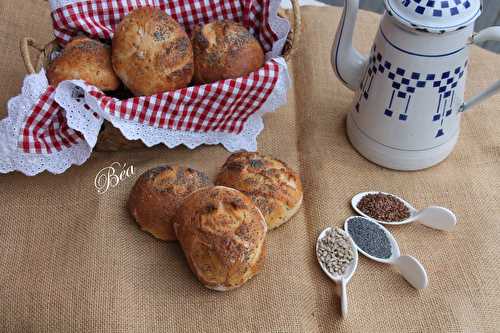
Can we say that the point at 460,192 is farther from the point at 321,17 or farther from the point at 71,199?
the point at 71,199

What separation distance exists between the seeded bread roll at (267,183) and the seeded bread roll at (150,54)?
0.22 meters

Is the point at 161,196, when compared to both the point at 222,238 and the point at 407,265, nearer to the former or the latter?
the point at 222,238

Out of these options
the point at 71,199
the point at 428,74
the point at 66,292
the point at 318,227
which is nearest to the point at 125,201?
the point at 71,199

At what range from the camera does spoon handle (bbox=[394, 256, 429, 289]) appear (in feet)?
3.22

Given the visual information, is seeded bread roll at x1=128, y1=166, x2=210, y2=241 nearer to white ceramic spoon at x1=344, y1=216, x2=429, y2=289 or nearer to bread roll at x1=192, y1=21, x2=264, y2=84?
bread roll at x1=192, y1=21, x2=264, y2=84

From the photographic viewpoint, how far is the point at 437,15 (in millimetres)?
927

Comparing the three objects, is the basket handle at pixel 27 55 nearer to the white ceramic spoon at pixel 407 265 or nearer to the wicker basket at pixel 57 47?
the wicker basket at pixel 57 47

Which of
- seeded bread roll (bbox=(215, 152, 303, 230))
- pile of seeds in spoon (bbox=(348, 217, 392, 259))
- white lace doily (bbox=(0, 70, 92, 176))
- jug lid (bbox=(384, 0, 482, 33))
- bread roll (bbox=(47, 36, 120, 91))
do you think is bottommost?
pile of seeds in spoon (bbox=(348, 217, 392, 259))

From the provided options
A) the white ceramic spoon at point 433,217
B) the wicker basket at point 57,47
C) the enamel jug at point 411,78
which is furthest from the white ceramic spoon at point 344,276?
the wicker basket at point 57,47

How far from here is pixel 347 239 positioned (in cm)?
107

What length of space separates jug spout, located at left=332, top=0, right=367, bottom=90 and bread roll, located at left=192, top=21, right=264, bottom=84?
0.57ft

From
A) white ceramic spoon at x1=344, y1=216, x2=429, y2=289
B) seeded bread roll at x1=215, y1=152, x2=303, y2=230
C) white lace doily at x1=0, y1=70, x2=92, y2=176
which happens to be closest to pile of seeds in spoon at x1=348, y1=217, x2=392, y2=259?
white ceramic spoon at x1=344, y1=216, x2=429, y2=289

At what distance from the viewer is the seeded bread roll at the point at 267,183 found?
1051mm

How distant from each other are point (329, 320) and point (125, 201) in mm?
491
